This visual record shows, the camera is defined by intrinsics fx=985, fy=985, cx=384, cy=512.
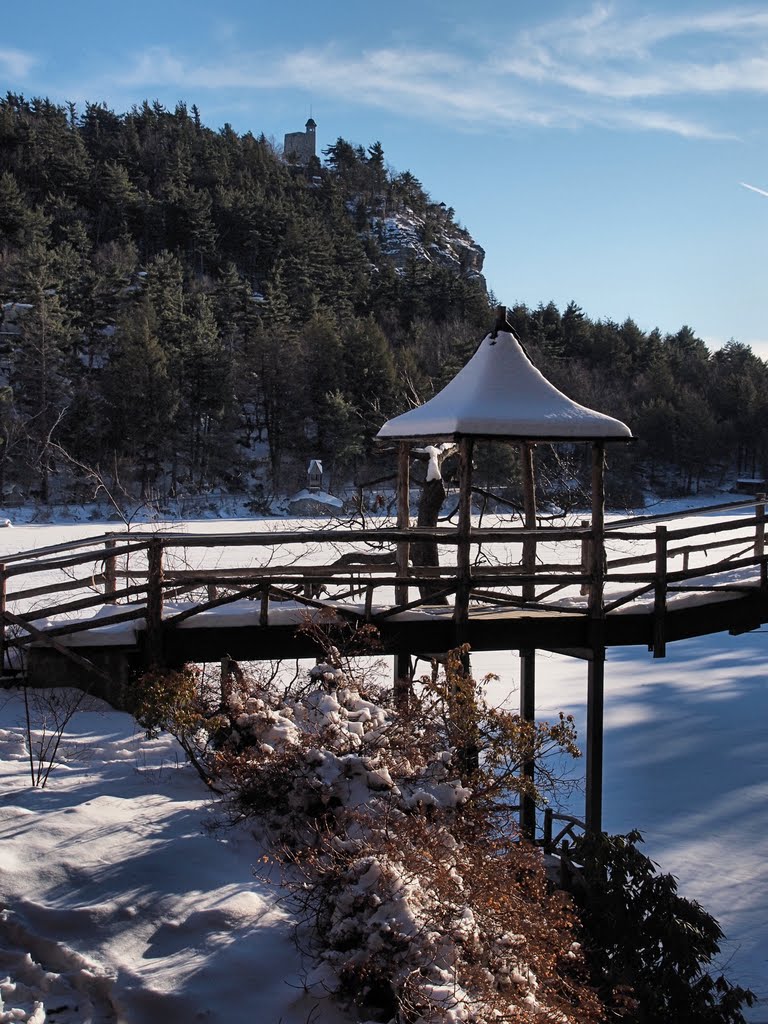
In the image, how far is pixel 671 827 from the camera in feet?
46.6

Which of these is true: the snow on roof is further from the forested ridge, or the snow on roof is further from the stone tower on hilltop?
the stone tower on hilltop

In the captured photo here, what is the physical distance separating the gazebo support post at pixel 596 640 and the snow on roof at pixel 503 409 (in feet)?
1.37

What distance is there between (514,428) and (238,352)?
143 ft

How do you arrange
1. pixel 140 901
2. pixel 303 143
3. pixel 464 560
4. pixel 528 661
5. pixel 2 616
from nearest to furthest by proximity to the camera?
pixel 140 901 < pixel 2 616 < pixel 464 560 < pixel 528 661 < pixel 303 143

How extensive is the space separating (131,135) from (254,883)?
99.7 meters

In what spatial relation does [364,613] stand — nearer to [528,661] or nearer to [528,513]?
[528,661]

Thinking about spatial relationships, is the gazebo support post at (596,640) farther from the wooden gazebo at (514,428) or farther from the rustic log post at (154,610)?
the rustic log post at (154,610)

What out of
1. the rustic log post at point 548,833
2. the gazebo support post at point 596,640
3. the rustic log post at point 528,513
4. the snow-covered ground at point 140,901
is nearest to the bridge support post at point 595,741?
the gazebo support post at point 596,640

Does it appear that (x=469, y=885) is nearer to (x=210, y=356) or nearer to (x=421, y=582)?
(x=421, y=582)

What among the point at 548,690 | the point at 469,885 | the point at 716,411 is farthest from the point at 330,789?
the point at 716,411

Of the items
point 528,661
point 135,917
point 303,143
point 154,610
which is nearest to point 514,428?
point 528,661

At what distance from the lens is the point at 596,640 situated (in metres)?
9.54

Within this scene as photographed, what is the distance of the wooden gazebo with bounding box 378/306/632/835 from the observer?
29.3 feet

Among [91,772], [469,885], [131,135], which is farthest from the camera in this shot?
[131,135]
